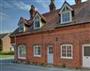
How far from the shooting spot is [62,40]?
22.0 meters

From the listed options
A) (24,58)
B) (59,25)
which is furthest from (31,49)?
(59,25)

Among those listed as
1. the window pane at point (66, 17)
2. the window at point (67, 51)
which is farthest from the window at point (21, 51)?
the window pane at point (66, 17)

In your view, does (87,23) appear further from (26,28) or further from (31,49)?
(26,28)

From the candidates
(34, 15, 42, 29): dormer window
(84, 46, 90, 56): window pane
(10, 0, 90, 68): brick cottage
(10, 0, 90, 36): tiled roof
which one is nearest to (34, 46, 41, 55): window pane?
(10, 0, 90, 68): brick cottage

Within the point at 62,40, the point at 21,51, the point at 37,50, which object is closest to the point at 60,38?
the point at 62,40

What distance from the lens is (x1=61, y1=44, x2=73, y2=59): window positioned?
69.0ft

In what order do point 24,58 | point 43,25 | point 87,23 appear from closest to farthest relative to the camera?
point 87,23 < point 43,25 < point 24,58

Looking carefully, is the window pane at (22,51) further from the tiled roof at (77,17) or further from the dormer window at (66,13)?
the dormer window at (66,13)

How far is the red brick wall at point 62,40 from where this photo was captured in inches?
779

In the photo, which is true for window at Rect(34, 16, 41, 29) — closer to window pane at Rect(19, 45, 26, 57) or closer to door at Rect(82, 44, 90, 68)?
window pane at Rect(19, 45, 26, 57)

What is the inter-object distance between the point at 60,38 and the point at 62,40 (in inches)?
16.6

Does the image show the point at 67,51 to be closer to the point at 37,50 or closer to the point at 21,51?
the point at 37,50

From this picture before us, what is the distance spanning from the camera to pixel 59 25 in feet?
73.6

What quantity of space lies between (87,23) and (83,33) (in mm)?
1135
